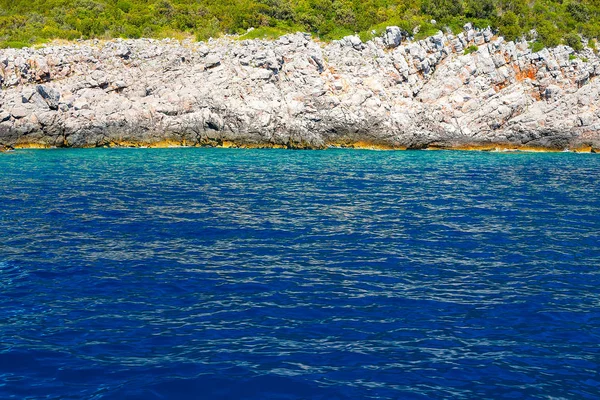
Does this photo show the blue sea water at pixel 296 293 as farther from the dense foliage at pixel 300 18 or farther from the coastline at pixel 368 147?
the dense foliage at pixel 300 18

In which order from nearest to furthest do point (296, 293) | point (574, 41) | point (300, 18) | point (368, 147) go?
point (296, 293), point (368, 147), point (574, 41), point (300, 18)

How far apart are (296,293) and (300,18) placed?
58751mm

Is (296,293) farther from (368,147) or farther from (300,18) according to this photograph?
(300,18)

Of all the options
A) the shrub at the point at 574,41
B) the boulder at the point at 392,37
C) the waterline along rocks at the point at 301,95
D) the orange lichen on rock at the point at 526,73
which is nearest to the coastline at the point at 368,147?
the waterline along rocks at the point at 301,95

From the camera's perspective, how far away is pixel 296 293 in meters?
14.6

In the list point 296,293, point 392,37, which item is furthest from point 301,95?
point 296,293

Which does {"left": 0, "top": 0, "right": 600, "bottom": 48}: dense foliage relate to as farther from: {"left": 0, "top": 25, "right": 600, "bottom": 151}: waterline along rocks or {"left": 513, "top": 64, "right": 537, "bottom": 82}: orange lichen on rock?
{"left": 0, "top": 25, "right": 600, "bottom": 151}: waterline along rocks

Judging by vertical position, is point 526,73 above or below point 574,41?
below

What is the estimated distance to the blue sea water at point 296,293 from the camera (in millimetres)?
10289

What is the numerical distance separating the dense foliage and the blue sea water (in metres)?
38.9

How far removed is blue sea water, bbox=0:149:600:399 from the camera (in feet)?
33.8

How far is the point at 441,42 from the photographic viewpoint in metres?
61.6

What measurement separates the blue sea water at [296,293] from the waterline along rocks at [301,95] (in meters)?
26.4

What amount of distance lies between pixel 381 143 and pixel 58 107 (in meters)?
31.8
